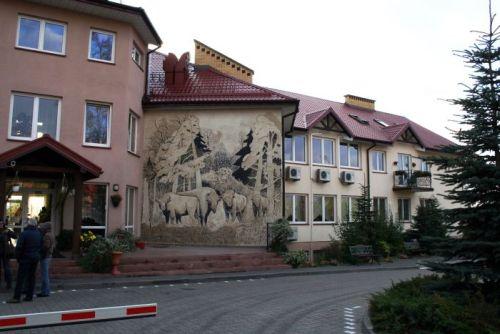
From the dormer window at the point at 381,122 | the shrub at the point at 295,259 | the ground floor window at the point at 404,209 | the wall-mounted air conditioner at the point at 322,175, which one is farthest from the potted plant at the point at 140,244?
the dormer window at the point at 381,122

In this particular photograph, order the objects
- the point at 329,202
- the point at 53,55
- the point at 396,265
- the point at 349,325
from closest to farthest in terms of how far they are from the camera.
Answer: the point at 349,325, the point at 53,55, the point at 396,265, the point at 329,202

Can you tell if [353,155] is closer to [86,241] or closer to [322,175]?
[322,175]

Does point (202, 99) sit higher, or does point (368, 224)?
point (202, 99)

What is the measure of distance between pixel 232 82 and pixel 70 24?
7.62 metres

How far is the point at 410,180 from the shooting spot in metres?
30.0

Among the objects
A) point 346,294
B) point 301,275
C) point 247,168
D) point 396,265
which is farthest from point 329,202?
point 346,294

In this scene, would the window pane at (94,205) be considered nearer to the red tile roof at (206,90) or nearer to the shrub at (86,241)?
the shrub at (86,241)

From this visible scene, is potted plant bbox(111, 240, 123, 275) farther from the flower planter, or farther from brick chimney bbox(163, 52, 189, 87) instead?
brick chimney bbox(163, 52, 189, 87)

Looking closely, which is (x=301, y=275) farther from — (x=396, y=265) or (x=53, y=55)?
(x=53, y=55)

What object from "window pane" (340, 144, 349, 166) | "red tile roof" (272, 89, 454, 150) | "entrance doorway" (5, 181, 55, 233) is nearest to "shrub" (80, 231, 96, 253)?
"entrance doorway" (5, 181, 55, 233)

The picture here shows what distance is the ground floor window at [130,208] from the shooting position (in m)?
19.3

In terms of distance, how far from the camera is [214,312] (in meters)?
9.96

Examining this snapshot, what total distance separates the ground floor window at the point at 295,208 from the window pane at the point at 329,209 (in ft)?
5.60

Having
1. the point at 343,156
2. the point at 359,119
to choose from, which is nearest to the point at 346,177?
the point at 343,156
